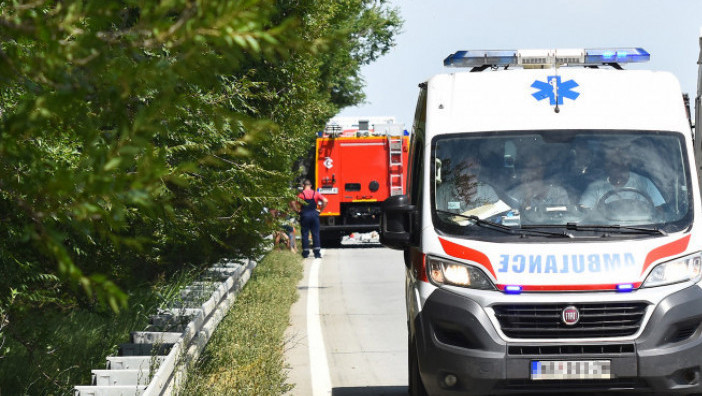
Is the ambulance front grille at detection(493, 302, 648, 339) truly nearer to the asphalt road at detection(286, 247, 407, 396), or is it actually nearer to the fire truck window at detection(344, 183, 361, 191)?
the asphalt road at detection(286, 247, 407, 396)

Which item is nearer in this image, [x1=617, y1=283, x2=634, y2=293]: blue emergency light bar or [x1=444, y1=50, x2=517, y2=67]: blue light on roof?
[x1=617, y1=283, x2=634, y2=293]: blue emergency light bar

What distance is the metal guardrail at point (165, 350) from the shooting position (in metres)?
6.50

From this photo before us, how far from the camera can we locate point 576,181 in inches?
287

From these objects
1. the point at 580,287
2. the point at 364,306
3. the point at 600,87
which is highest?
the point at 600,87

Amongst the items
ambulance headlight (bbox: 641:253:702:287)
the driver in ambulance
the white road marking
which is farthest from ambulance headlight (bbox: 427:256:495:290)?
the white road marking

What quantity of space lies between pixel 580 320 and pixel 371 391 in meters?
2.88

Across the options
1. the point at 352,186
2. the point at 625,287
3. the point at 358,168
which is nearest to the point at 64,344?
the point at 625,287

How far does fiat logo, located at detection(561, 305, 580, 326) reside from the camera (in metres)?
6.73

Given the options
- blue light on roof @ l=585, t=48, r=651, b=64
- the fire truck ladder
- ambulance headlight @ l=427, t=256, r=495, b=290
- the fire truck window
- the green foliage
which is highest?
blue light on roof @ l=585, t=48, r=651, b=64

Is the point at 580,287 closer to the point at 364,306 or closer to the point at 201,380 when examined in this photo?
the point at 201,380

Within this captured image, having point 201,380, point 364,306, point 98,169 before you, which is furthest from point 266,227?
point 98,169

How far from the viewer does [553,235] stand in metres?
6.92

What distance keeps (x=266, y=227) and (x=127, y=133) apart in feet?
24.0

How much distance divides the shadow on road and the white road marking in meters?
0.11
